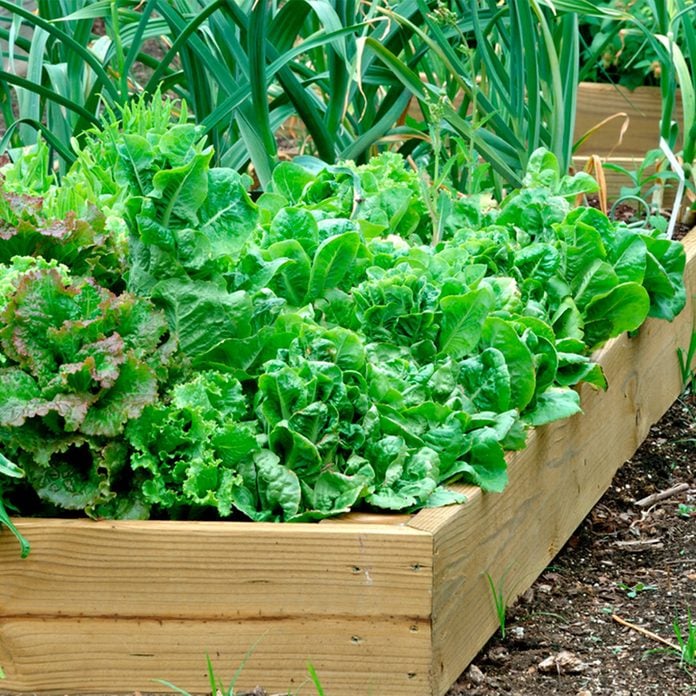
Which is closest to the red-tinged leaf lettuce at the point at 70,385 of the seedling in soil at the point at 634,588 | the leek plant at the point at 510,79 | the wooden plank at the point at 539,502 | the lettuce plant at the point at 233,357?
the lettuce plant at the point at 233,357

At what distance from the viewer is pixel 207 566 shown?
202 cm

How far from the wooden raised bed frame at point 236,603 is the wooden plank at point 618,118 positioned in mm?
3833

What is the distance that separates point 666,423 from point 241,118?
56.7 inches

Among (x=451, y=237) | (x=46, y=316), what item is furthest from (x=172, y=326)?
(x=451, y=237)

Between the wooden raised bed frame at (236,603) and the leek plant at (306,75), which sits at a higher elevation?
the leek plant at (306,75)

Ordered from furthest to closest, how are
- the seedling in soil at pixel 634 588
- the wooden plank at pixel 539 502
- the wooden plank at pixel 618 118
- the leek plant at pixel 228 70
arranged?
the wooden plank at pixel 618 118
the leek plant at pixel 228 70
the seedling in soil at pixel 634 588
the wooden plank at pixel 539 502

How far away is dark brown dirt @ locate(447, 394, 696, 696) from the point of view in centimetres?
225

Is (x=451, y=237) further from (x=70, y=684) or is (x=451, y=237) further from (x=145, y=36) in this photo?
(x=70, y=684)

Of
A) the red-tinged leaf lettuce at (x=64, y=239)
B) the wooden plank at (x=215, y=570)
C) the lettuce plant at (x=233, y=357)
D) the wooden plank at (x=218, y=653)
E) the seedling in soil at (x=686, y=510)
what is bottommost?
the seedling in soil at (x=686, y=510)

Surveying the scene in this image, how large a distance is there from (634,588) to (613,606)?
0.10 m

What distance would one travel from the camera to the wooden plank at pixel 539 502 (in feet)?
6.93

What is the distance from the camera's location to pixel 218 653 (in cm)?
207

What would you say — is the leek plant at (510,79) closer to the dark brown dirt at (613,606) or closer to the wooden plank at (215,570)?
the dark brown dirt at (613,606)

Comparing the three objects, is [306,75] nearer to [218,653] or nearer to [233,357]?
[233,357]
